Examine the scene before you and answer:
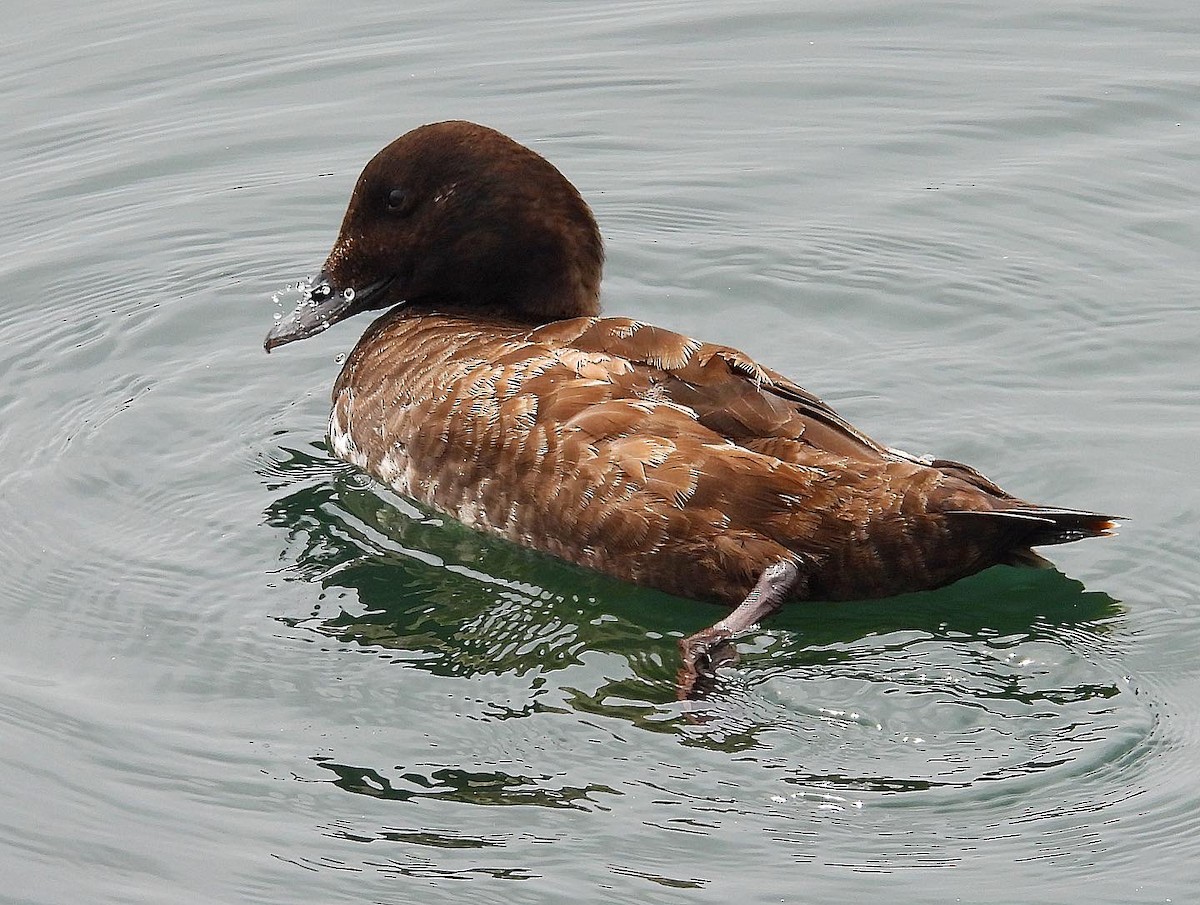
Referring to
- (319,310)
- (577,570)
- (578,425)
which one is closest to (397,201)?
(319,310)

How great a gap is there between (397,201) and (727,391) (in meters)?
1.83

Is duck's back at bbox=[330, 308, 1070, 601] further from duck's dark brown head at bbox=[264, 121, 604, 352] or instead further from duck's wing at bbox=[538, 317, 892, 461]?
duck's dark brown head at bbox=[264, 121, 604, 352]

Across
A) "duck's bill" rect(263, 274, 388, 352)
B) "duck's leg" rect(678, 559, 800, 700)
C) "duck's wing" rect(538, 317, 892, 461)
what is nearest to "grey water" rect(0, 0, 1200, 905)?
"duck's leg" rect(678, 559, 800, 700)

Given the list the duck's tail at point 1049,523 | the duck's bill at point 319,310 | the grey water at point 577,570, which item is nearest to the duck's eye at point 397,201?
the duck's bill at point 319,310

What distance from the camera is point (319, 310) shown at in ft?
25.9

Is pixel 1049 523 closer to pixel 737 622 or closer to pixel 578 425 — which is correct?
pixel 737 622

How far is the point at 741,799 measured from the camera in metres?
5.43

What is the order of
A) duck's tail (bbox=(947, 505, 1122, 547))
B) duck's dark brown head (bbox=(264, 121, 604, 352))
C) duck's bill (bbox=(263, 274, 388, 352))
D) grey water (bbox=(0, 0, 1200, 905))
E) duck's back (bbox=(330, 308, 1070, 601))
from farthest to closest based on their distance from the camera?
duck's bill (bbox=(263, 274, 388, 352)) < duck's dark brown head (bbox=(264, 121, 604, 352)) < duck's back (bbox=(330, 308, 1070, 601)) < duck's tail (bbox=(947, 505, 1122, 547)) < grey water (bbox=(0, 0, 1200, 905))

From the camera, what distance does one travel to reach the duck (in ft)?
20.0

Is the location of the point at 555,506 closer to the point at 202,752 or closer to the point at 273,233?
the point at 202,752

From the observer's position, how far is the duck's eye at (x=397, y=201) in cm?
762

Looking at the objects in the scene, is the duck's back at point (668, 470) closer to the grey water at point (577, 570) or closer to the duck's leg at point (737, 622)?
the duck's leg at point (737, 622)

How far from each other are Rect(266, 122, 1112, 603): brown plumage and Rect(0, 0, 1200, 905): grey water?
23cm

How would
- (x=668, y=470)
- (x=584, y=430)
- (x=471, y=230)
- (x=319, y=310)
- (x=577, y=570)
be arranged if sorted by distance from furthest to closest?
(x=319, y=310) → (x=471, y=230) → (x=577, y=570) → (x=584, y=430) → (x=668, y=470)
